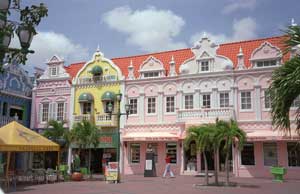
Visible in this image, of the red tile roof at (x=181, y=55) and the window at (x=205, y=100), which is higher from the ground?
the red tile roof at (x=181, y=55)

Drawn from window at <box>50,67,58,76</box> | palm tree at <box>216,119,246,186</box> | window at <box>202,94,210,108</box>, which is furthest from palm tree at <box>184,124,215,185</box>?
window at <box>50,67,58,76</box>

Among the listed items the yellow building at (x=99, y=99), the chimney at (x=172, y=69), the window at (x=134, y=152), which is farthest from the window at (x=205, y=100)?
the yellow building at (x=99, y=99)

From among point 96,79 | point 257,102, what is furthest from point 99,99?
point 257,102

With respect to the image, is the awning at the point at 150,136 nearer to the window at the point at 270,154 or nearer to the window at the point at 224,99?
the window at the point at 224,99

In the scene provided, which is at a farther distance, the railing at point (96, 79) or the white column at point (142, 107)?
the railing at point (96, 79)

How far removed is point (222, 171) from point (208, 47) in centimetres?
1008

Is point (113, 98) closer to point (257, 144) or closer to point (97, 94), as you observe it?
point (97, 94)

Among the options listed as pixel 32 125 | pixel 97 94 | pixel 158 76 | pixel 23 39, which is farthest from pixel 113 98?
pixel 23 39

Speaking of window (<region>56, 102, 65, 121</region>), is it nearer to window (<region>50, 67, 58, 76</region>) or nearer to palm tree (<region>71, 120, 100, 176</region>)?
window (<region>50, 67, 58, 76</region>)

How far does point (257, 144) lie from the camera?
90.2ft

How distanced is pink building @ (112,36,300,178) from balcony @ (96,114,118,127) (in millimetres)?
980

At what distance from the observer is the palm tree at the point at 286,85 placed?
8758 millimetres

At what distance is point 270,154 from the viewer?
2727cm

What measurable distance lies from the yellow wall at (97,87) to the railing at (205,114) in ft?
21.8
